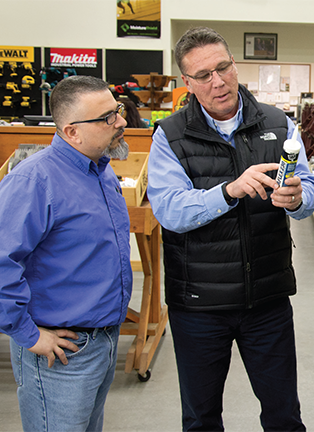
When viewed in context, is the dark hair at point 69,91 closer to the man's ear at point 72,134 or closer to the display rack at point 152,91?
the man's ear at point 72,134

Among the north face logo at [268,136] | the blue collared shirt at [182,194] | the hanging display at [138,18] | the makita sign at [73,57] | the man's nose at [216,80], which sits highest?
the hanging display at [138,18]

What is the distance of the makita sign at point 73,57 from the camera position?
8766 mm

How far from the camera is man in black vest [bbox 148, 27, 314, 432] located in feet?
5.14

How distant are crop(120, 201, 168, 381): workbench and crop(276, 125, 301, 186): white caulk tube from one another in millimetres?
1392

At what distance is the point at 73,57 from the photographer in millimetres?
8789

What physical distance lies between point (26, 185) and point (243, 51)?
1122 centimetres

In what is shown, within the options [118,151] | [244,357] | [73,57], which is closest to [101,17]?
[73,57]

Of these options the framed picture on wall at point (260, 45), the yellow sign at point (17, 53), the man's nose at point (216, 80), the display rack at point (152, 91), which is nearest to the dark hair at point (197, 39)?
the man's nose at point (216, 80)

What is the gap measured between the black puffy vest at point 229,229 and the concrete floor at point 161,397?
1085 millimetres

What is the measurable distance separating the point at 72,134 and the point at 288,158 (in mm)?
680

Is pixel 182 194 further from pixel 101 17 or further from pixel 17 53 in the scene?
pixel 17 53

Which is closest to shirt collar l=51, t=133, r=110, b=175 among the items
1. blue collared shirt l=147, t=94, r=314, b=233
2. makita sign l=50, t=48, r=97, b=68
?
blue collared shirt l=147, t=94, r=314, b=233

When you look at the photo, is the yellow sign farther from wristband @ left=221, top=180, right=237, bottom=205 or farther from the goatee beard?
wristband @ left=221, top=180, right=237, bottom=205

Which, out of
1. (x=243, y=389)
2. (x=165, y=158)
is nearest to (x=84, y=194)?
(x=165, y=158)
